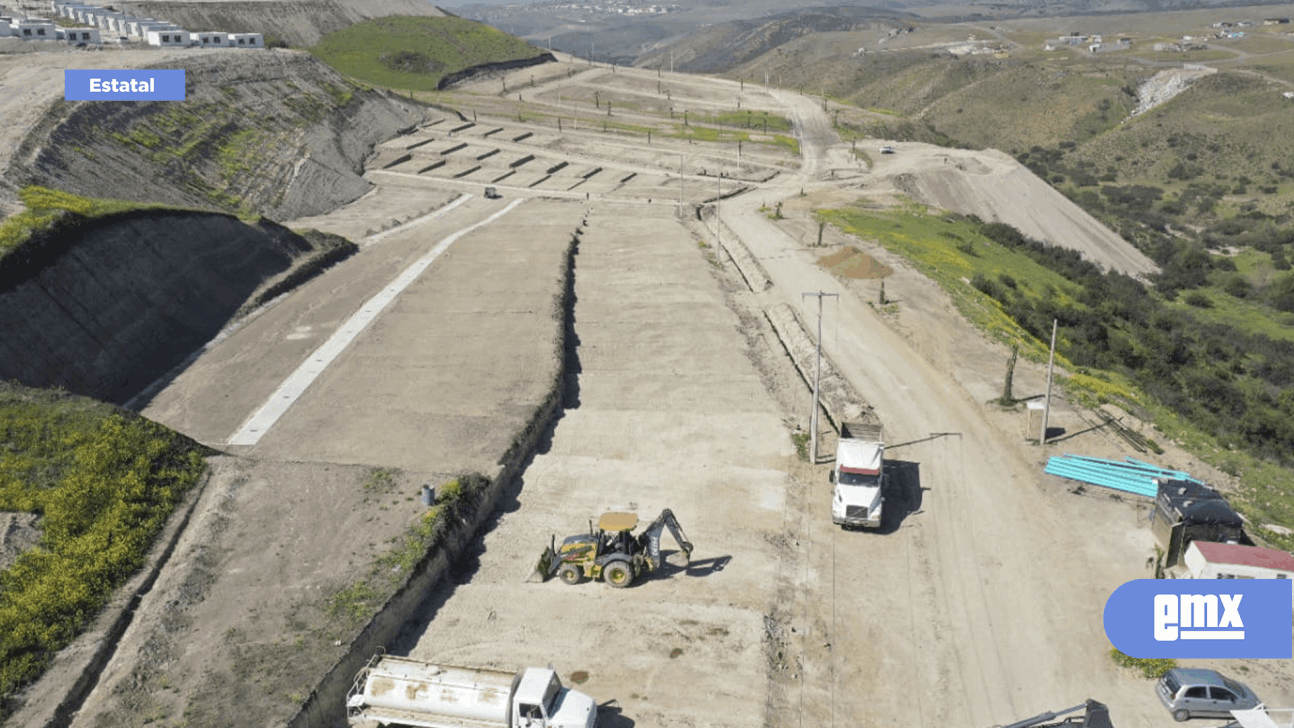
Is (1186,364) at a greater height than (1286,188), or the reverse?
(1286,188)

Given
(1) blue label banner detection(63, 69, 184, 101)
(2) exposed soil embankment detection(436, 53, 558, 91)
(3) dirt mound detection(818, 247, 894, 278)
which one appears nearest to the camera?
(3) dirt mound detection(818, 247, 894, 278)

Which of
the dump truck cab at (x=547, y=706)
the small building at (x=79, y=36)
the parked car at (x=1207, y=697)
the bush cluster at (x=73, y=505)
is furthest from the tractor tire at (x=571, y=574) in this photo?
the small building at (x=79, y=36)

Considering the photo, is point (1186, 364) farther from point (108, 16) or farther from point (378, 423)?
point (108, 16)

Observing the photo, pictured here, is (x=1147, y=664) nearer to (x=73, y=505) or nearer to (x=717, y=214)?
(x=73, y=505)

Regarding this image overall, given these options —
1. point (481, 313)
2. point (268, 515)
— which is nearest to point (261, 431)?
point (268, 515)

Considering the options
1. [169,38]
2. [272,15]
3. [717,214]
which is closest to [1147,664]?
[717,214]

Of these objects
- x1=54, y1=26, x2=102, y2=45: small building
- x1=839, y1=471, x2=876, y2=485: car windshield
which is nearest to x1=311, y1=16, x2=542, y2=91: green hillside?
x1=54, y1=26, x2=102, y2=45: small building

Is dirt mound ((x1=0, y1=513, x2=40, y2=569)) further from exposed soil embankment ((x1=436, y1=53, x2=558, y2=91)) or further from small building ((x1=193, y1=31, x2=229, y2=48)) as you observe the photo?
exposed soil embankment ((x1=436, y1=53, x2=558, y2=91))
